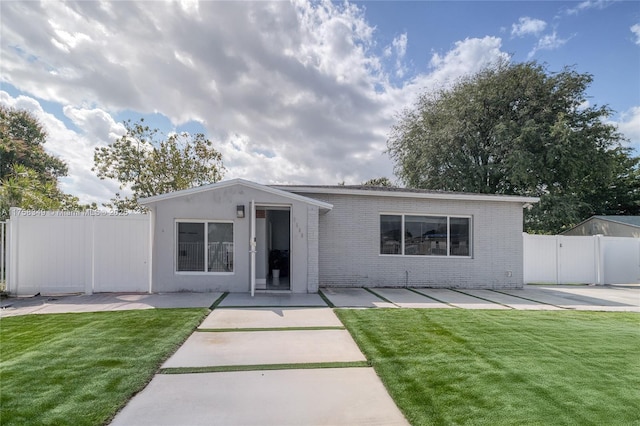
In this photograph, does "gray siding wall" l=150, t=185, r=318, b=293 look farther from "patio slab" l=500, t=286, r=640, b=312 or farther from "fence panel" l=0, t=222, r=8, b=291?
"patio slab" l=500, t=286, r=640, b=312

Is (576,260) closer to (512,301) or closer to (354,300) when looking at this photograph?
(512,301)

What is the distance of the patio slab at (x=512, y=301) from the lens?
799 centimetres

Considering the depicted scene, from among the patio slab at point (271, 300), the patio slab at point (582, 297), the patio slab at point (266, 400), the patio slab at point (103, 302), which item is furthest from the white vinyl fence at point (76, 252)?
the patio slab at point (582, 297)

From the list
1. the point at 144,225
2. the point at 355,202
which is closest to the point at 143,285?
the point at 144,225

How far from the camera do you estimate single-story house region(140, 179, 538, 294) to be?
8.79m

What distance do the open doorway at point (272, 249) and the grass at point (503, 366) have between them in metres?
3.80

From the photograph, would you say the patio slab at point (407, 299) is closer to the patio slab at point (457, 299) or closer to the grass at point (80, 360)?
the patio slab at point (457, 299)

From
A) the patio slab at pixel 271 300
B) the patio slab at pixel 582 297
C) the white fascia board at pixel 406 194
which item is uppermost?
the white fascia board at pixel 406 194

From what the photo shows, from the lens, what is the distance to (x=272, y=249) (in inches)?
498

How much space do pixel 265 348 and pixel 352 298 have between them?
4.14m

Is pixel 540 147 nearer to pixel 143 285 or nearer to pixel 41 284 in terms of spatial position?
pixel 143 285

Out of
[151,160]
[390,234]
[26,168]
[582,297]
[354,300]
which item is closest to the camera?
[354,300]

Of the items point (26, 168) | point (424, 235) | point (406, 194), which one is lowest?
point (424, 235)

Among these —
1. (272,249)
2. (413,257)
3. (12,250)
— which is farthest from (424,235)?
(12,250)
